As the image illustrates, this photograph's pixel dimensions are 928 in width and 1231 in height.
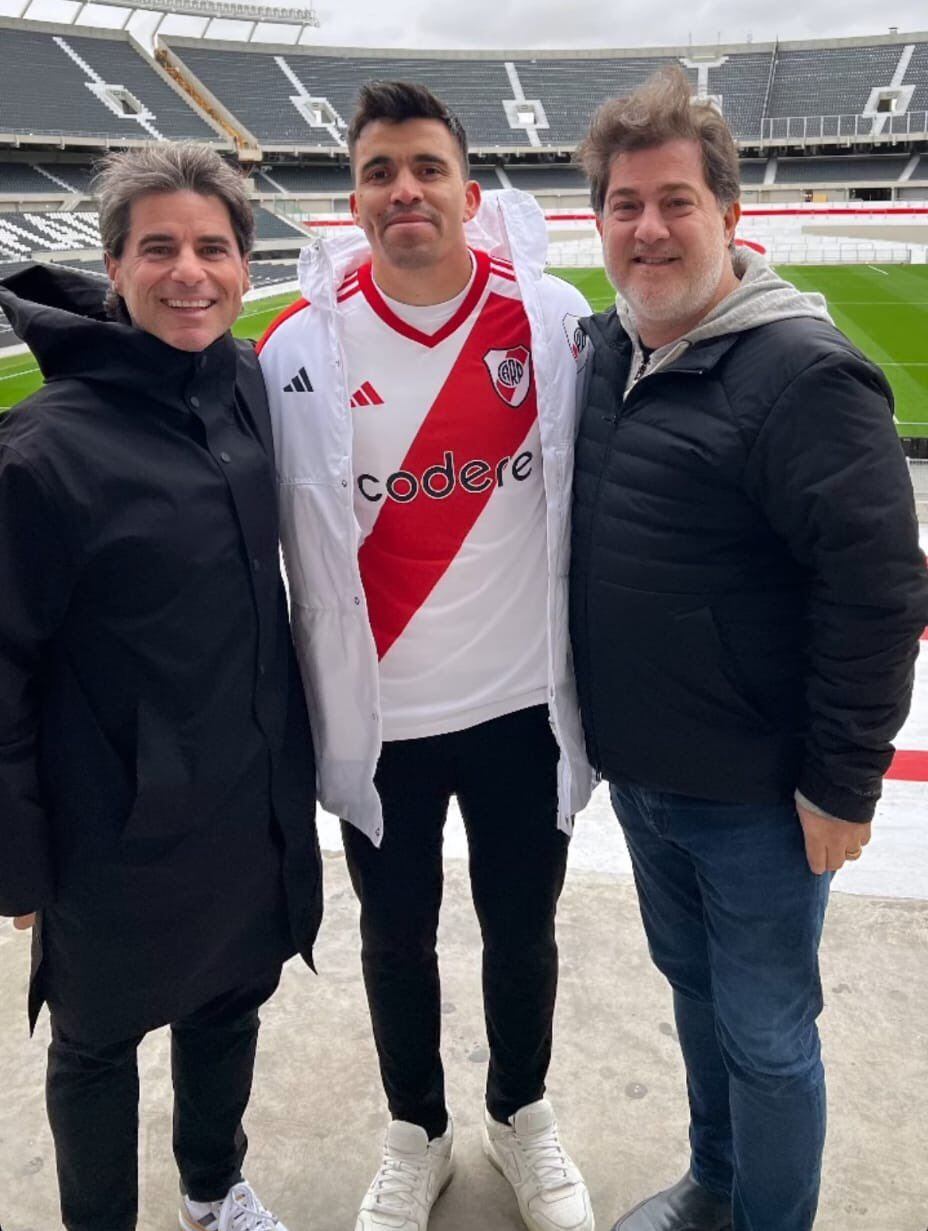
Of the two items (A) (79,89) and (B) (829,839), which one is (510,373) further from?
(A) (79,89)

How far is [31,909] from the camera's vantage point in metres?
1.73

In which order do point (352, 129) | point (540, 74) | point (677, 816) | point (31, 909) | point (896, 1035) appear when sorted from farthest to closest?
point (540, 74)
point (896, 1035)
point (352, 129)
point (677, 816)
point (31, 909)

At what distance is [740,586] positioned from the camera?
5.54 ft

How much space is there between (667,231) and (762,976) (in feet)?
4.37

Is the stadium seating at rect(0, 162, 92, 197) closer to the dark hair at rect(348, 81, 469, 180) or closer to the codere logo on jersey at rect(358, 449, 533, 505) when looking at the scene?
the dark hair at rect(348, 81, 469, 180)

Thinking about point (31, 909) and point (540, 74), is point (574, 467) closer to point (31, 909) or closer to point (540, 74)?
point (31, 909)

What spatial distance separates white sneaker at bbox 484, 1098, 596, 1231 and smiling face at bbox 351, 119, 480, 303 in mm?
1935

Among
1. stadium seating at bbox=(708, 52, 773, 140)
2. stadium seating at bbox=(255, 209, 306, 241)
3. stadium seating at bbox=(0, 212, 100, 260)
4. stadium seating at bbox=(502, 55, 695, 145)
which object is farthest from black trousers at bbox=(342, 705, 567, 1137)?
stadium seating at bbox=(502, 55, 695, 145)

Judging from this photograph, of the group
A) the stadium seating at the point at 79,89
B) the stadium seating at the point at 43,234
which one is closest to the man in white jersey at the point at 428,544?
the stadium seating at the point at 43,234

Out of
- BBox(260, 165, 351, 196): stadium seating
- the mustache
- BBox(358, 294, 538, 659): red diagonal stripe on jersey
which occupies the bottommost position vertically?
BBox(358, 294, 538, 659): red diagonal stripe on jersey

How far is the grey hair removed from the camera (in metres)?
1.71

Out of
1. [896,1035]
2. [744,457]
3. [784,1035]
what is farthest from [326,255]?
[896,1035]

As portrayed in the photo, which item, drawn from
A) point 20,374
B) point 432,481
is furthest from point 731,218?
point 20,374

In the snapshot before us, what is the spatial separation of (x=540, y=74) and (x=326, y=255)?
57506 mm
